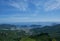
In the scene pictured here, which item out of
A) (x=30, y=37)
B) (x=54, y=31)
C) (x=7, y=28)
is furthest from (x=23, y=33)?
(x=54, y=31)

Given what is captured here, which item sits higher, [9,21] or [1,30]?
[9,21]

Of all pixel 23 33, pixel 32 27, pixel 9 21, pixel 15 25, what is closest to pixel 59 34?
pixel 32 27

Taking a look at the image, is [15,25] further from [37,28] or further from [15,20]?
[37,28]

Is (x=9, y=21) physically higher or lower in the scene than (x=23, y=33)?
higher

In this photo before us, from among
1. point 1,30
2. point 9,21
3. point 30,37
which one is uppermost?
point 9,21

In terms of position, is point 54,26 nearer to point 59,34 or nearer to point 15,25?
point 59,34

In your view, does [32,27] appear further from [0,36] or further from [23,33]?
[0,36]


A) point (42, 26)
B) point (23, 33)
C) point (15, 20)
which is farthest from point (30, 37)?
point (15, 20)
